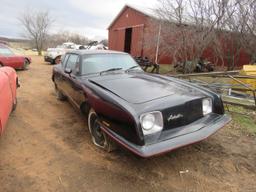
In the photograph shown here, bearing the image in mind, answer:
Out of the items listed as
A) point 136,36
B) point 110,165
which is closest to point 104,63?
point 110,165

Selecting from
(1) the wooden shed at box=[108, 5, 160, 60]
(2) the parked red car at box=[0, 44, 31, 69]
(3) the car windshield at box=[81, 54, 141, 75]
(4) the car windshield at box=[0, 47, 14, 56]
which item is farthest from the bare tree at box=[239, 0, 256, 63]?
(4) the car windshield at box=[0, 47, 14, 56]

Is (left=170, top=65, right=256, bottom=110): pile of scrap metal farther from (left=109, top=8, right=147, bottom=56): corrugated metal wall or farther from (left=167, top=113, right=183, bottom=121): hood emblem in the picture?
(left=109, top=8, right=147, bottom=56): corrugated metal wall

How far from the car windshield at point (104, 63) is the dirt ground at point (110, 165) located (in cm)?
114

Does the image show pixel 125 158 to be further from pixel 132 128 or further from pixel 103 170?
pixel 132 128

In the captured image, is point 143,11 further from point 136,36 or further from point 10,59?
point 10,59

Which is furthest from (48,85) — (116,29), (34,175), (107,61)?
(116,29)

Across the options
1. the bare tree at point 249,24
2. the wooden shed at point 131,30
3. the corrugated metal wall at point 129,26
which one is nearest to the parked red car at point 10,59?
the wooden shed at point 131,30

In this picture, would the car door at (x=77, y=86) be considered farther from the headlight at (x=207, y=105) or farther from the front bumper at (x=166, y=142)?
the headlight at (x=207, y=105)

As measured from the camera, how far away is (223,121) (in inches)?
124

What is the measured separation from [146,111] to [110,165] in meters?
1.01

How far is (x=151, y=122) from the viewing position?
8.55ft

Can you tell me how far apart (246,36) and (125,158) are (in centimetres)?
1115

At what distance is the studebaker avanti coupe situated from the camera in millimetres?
2518

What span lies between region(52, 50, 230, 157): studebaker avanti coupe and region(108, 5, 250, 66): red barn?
944cm
